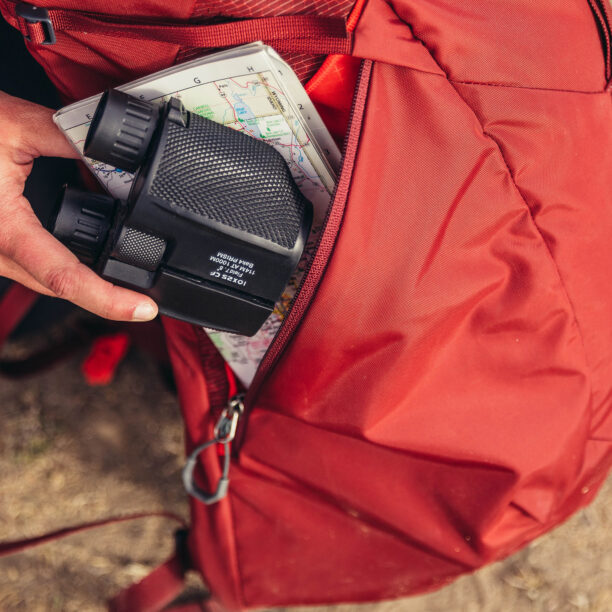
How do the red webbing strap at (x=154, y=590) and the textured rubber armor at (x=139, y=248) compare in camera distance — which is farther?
the red webbing strap at (x=154, y=590)

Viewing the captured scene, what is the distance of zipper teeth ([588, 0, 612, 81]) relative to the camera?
0.60 meters

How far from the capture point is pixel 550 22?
0.57 meters

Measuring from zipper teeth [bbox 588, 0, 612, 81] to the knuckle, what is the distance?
559mm

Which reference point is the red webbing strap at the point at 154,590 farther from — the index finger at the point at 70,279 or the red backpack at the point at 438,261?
the index finger at the point at 70,279

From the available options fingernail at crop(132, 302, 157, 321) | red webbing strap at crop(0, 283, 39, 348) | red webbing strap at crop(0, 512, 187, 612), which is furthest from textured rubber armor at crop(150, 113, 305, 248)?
red webbing strap at crop(0, 512, 187, 612)

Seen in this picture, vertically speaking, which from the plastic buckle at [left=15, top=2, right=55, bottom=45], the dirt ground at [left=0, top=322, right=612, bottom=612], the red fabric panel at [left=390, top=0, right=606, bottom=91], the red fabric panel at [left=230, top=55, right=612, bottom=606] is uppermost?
the red fabric panel at [left=390, top=0, right=606, bottom=91]

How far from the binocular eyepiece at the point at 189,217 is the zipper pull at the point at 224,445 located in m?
0.15

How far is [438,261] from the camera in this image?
57 cm

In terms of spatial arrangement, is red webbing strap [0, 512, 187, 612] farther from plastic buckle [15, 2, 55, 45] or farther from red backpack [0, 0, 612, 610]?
plastic buckle [15, 2, 55, 45]

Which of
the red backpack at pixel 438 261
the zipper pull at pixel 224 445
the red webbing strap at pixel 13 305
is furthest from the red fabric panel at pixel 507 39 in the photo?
the red webbing strap at pixel 13 305

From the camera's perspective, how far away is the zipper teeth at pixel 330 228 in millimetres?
542

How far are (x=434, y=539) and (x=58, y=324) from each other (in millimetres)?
735

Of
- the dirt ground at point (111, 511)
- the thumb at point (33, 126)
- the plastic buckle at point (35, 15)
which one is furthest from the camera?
the dirt ground at point (111, 511)

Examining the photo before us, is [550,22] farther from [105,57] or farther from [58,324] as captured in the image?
[58,324]
